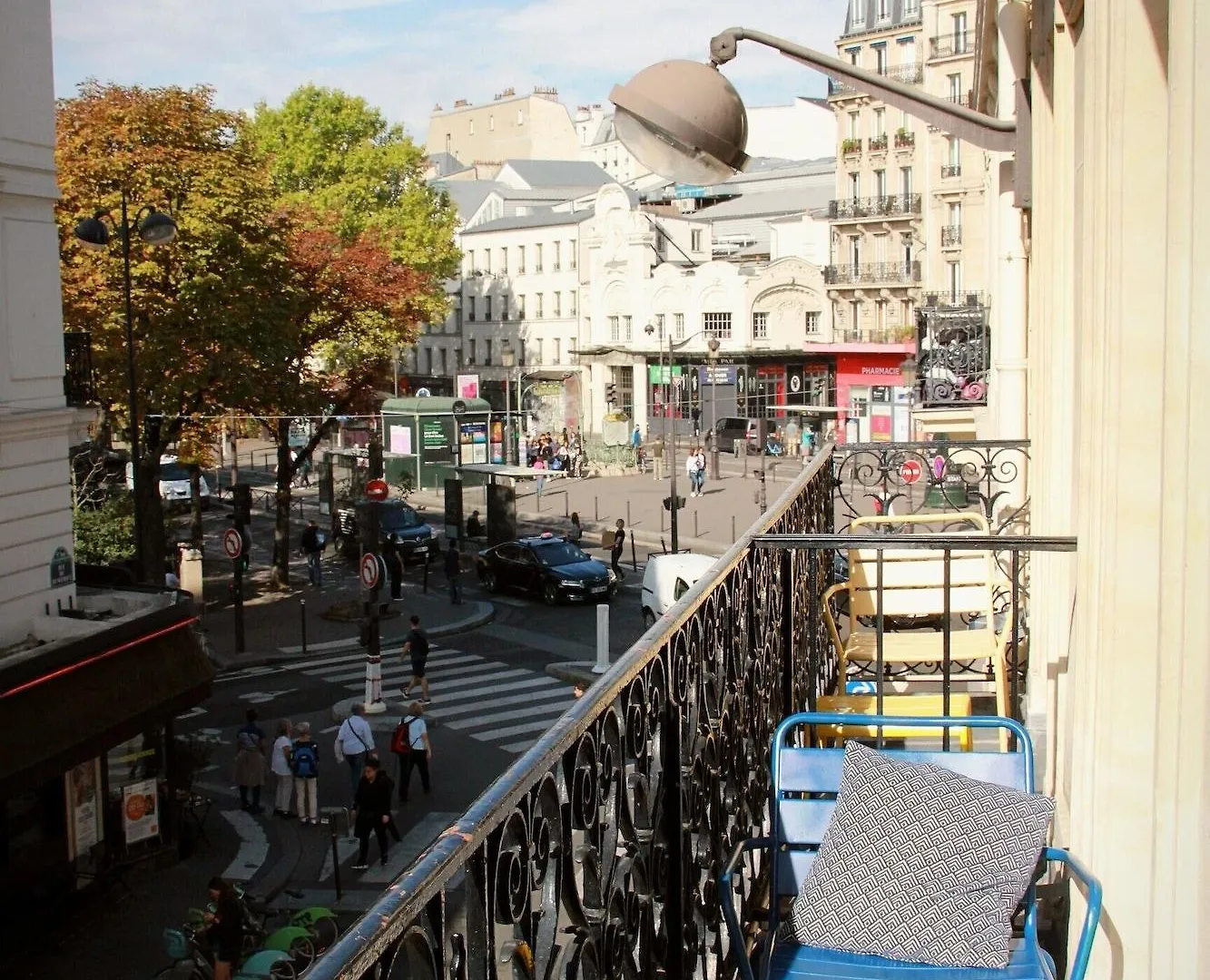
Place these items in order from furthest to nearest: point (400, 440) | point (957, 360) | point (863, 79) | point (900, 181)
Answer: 1. point (900, 181)
2. point (400, 440)
3. point (957, 360)
4. point (863, 79)

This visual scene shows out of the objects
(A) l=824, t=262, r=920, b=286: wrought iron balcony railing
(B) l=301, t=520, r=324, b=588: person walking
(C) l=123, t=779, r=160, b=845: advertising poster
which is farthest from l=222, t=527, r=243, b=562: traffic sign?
(A) l=824, t=262, r=920, b=286: wrought iron balcony railing

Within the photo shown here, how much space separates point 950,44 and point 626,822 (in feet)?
175

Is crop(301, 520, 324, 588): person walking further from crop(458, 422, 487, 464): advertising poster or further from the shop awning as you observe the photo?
the shop awning

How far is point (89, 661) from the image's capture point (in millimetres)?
15820

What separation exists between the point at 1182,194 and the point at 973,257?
45416mm

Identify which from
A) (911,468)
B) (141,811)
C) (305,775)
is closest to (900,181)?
(911,468)

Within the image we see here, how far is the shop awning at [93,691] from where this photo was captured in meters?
14.4

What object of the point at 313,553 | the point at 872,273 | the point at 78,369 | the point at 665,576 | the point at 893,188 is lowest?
the point at 313,553

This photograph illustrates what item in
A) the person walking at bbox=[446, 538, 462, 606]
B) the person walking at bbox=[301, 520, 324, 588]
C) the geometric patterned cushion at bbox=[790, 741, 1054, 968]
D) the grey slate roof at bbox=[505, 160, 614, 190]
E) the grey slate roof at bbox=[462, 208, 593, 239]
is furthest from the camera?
the grey slate roof at bbox=[505, 160, 614, 190]

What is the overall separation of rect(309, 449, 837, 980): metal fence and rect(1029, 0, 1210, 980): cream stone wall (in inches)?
48.3

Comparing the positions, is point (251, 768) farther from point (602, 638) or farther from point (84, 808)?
point (602, 638)

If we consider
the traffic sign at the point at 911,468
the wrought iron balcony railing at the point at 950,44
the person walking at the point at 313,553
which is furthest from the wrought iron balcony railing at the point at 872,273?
the traffic sign at the point at 911,468

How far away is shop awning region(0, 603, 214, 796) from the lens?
47.3ft

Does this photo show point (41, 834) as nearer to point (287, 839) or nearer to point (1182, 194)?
point (287, 839)
